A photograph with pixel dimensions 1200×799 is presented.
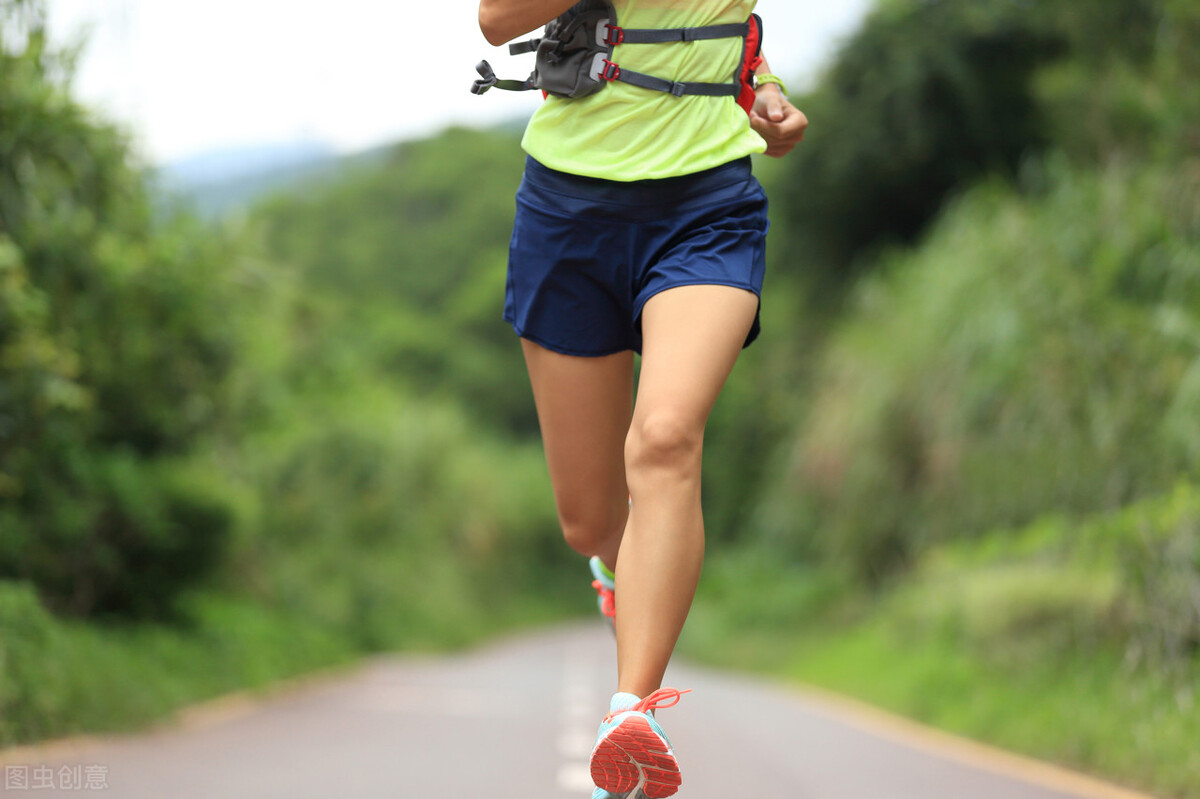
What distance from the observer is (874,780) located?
18.3 ft

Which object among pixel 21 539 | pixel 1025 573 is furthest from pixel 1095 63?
pixel 21 539

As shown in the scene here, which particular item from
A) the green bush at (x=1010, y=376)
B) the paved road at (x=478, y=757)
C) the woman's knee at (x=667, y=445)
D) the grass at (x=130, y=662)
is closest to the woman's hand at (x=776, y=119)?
the woman's knee at (x=667, y=445)

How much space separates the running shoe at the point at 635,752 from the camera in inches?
82.1

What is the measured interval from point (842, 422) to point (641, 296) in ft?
44.6

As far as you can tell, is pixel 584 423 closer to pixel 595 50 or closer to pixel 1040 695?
pixel 595 50

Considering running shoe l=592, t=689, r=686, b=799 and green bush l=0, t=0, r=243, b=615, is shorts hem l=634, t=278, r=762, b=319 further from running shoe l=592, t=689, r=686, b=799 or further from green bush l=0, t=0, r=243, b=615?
green bush l=0, t=0, r=243, b=615

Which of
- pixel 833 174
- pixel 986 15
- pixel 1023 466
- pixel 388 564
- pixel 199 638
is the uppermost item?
pixel 986 15

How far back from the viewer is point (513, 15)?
7.91 ft

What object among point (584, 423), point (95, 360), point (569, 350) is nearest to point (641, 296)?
point (569, 350)

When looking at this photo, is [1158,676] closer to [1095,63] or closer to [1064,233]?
[1064,233]

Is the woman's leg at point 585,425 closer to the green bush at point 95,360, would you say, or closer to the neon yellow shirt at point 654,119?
the neon yellow shirt at point 654,119

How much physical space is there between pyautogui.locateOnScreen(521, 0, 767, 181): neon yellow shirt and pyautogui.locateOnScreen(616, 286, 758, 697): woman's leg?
0.96ft

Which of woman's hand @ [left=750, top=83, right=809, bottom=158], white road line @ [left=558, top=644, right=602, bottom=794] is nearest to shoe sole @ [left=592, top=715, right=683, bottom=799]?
white road line @ [left=558, top=644, right=602, bottom=794]

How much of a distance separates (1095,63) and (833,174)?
7.37m
